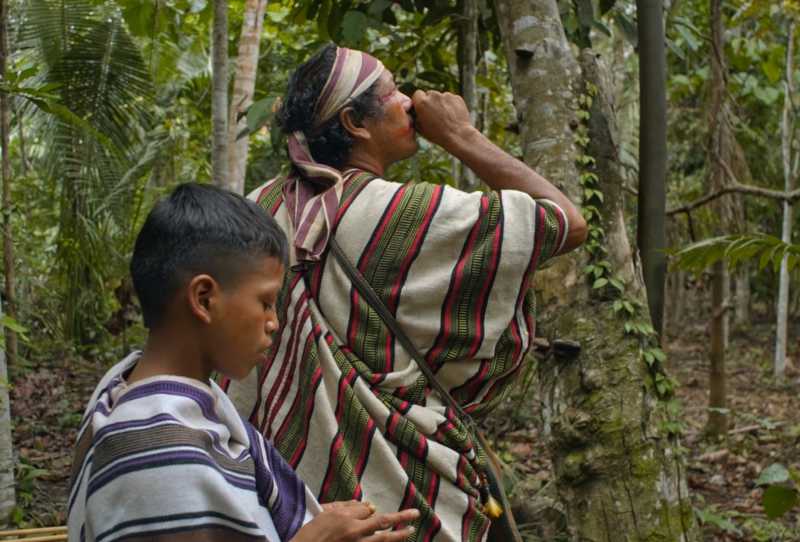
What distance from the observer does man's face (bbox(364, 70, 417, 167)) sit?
2.08 m

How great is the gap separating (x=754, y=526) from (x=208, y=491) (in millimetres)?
3875

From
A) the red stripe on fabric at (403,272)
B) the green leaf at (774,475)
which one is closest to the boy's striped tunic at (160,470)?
the red stripe on fabric at (403,272)

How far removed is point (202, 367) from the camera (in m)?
1.38

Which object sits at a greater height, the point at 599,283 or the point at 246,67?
the point at 246,67

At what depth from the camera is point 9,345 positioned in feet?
19.8


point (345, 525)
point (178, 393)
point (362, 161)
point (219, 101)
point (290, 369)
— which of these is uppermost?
point (219, 101)

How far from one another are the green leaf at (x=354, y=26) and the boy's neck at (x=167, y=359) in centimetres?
233

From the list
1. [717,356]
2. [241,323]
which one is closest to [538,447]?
[717,356]

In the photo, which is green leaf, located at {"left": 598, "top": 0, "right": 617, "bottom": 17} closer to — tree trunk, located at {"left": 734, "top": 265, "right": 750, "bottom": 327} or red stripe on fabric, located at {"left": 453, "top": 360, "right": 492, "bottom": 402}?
red stripe on fabric, located at {"left": 453, "top": 360, "right": 492, "bottom": 402}

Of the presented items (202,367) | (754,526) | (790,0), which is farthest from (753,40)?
(202,367)

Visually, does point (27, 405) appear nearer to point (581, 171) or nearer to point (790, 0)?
point (581, 171)

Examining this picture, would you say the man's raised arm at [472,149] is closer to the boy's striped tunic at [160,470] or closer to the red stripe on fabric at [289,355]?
the red stripe on fabric at [289,355]

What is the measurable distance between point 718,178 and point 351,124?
3.88 metres

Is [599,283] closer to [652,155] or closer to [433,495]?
[652,155]
